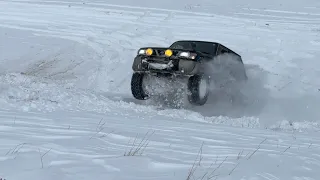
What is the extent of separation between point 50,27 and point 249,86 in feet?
29.8

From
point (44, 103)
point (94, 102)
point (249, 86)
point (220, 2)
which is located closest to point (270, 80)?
point (249, 86)

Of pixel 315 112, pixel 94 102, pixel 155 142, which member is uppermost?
pixel 155 142

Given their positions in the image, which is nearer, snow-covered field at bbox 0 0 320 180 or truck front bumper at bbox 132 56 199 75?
snow-covered field at bbox 0 0 320 180

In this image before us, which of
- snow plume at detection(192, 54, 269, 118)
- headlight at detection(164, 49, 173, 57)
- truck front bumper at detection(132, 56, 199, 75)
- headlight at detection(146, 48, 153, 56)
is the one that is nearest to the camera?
truck front bumper at detection(132, 56, 199, 75)

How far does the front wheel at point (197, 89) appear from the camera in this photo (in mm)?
7641

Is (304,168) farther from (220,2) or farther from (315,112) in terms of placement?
(220,2)

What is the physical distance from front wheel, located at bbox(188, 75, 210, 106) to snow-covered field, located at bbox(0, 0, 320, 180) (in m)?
0.34

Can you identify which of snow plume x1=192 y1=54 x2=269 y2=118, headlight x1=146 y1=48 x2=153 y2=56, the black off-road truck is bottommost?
snow plume x1=192 y1=54 x2=269 y2=118

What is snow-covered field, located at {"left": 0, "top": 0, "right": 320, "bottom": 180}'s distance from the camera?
137 inches

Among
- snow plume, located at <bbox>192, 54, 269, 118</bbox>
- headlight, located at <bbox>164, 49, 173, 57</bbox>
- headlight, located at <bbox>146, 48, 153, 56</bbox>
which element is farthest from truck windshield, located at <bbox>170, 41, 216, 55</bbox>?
headlight, located at <bbox>146, 48, 153, 56</bbox>

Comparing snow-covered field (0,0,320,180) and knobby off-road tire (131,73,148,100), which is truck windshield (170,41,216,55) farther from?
knobby off-road tire (131,73,148,100)

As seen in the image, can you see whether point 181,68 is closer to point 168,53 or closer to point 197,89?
point 168,53

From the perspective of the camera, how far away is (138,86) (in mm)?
8289

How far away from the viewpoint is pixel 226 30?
17.0 metres
